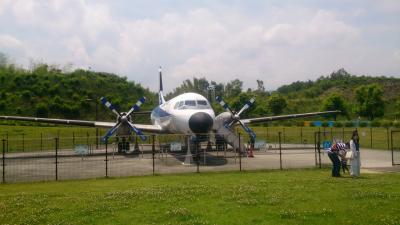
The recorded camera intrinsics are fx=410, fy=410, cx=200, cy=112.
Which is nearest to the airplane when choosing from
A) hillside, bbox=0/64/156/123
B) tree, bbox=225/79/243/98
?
hillside, bbox=0/64/156/123

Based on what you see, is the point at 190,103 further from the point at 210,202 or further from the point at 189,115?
the point at 210,202

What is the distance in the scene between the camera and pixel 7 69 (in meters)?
89.5

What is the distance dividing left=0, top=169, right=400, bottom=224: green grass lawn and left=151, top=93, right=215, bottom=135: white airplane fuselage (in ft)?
25.3

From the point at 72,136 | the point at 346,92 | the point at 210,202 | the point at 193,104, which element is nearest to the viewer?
the point at 210,202

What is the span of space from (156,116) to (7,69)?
2686 inches

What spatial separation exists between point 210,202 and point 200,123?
1232 centimetres

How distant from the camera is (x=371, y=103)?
7912cm

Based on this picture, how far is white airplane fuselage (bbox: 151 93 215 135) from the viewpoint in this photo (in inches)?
913

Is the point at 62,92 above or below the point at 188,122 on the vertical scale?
above

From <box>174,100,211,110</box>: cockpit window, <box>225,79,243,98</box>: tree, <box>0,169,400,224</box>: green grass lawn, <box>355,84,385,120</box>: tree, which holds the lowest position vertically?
<box>0,169,400,224</box>: green grass lawn

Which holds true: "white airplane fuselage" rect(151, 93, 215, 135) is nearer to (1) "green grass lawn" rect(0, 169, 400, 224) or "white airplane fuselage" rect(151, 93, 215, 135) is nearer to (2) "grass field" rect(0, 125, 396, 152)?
(1) "green grass lawn" rect(0, 169, 400, 224)

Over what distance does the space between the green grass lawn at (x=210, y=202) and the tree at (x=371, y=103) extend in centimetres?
6853

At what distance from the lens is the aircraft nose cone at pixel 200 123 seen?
2303cm

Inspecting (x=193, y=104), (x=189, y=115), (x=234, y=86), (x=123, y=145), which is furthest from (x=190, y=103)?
(x=234, y=86)
